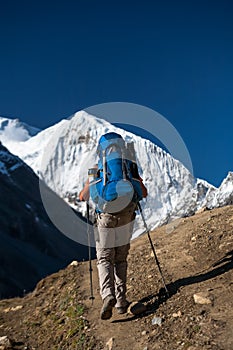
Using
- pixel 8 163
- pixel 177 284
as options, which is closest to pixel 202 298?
pixel 177 284

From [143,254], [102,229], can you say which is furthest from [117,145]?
[143,254]

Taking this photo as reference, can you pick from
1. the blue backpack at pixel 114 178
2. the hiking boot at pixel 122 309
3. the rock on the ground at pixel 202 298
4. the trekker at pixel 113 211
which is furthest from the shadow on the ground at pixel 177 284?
the blue backpack at pixel 114 178

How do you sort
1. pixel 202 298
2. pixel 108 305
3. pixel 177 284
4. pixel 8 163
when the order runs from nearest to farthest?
pixel 202 298 → pixel 108 305 → pixel 177 284 → pixel 8 163

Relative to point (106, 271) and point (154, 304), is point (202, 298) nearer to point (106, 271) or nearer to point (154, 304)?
point (154, 304)

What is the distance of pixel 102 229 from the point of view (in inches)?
327

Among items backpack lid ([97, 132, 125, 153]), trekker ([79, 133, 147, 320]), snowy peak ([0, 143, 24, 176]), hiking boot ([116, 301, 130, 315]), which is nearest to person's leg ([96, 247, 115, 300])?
trekker ([79, 133, 147, 320])

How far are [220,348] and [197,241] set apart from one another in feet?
16.8

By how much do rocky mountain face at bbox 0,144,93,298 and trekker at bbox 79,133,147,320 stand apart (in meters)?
72.7

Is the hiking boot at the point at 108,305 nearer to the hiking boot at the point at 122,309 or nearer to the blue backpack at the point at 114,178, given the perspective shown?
the hiking boot at the point at 122,309

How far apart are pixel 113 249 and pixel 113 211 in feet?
2.18

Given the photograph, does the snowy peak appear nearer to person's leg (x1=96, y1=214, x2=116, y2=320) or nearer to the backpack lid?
the backpack lid

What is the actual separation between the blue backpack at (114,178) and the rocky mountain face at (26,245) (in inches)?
2878

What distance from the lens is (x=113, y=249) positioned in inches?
327

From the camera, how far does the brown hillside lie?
23.1 ft
